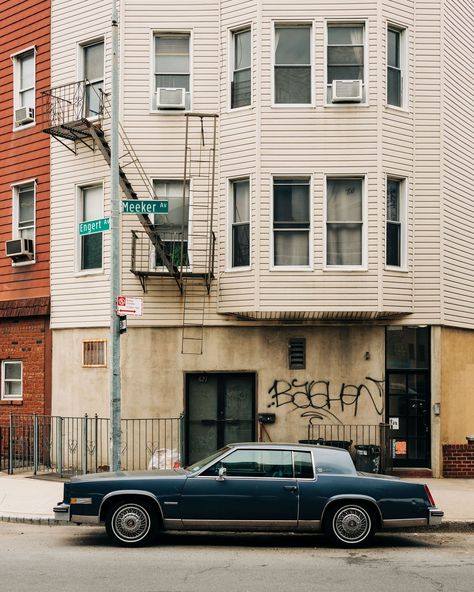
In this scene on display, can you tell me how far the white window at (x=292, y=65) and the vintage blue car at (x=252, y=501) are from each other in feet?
29.1

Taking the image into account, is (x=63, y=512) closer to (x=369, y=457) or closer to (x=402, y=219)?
(x=369, y=457)

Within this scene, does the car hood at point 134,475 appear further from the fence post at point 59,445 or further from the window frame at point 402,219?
the window frame at point 402,219

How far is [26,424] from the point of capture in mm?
19359

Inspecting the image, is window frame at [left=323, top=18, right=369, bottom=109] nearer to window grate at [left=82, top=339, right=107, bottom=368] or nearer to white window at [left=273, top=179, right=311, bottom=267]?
white window at [left=273, top=179, right=311, bottom=267]

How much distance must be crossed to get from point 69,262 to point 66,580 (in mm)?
10811

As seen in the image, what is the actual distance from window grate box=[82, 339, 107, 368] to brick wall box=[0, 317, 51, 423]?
48.4 inches

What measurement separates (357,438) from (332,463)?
6218mm

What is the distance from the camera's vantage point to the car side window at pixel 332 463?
1128 centimetres

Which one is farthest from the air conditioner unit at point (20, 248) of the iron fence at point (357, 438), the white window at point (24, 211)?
the iron fence at point (357, 438)

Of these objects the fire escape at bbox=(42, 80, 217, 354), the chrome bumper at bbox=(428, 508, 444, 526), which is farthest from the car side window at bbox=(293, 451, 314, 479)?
the fire escape at bbox=(42, 80, 217, 354)

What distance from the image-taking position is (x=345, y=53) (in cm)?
1764

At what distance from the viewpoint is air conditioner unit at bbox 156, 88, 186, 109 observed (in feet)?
59.7

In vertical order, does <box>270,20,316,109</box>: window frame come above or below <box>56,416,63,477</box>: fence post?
above

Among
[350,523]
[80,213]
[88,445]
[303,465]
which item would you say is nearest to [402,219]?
[80,213]
